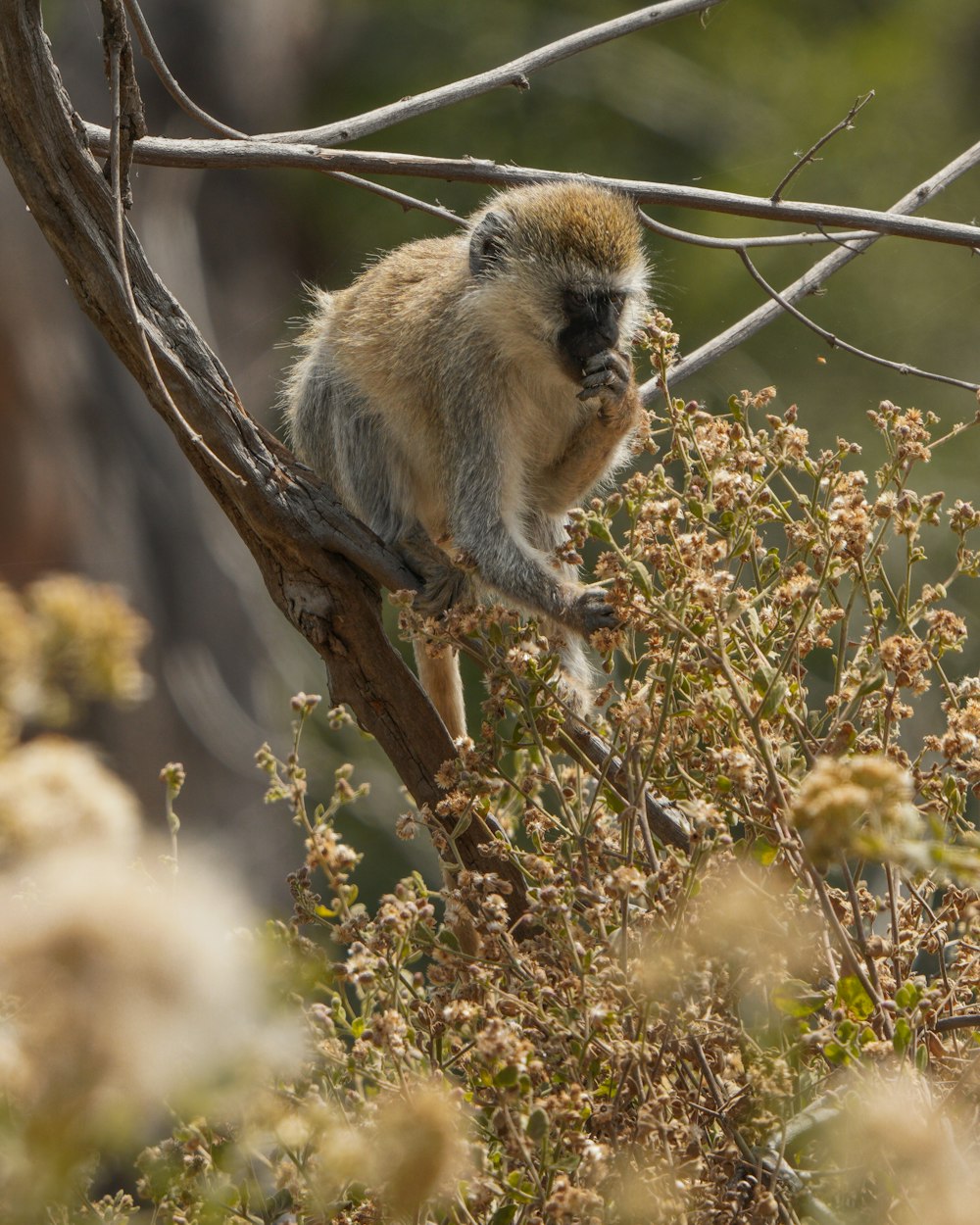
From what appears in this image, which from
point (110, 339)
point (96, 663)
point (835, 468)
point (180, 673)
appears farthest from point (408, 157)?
point (180, 673)

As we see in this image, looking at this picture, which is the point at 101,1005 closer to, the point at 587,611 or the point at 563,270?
the point at 587,611

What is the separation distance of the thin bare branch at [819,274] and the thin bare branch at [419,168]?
30 cm

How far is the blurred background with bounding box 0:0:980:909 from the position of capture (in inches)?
290

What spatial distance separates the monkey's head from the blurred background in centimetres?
431

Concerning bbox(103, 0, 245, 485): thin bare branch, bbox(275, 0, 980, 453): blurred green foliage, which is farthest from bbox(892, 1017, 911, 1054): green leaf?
bbox(275, 0, 980, 453): blurred green foliage

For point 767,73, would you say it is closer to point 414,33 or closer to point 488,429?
point 414,33

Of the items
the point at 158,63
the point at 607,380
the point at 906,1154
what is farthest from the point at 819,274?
the point at 906,1154

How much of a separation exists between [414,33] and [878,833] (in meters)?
8.30

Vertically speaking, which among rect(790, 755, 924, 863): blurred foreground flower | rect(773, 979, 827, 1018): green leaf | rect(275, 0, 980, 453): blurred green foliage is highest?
rect(275, 0, 980, 453): blurred green foliage

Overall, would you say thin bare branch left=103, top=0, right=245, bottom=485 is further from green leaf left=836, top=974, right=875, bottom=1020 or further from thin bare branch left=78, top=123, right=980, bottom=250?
green leaf left=836, top=974, right=875, bottom=1020

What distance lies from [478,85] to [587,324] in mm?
779

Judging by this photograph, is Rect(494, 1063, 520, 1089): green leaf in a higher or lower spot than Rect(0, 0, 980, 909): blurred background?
lower

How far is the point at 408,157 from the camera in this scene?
1.79 metres

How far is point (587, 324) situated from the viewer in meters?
2.64
